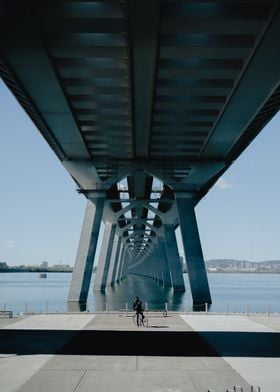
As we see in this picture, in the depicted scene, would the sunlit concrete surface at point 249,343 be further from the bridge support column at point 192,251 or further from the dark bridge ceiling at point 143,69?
the bridge support column at point 192,251

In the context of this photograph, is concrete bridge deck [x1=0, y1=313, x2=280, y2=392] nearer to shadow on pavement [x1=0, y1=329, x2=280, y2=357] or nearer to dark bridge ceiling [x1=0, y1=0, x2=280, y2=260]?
shadow on pavement [x1=0, y1=329, x2=280, y2=357]

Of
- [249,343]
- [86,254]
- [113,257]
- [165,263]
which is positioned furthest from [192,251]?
[165,263]

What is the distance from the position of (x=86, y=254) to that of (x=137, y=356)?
1409 inches

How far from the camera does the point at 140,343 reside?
18344 mm

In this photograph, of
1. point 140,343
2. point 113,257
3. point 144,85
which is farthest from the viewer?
point 113,257

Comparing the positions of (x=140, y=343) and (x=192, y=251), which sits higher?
(x=192, y=251)

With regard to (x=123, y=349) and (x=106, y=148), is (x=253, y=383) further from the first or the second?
(x=106, y=148)

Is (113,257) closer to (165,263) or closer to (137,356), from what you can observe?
(165,263)

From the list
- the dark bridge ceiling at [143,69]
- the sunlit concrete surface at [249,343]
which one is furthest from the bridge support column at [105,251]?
the sunlit concrete surface at [249,343]

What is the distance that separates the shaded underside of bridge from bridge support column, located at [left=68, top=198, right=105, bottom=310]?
0.11 m

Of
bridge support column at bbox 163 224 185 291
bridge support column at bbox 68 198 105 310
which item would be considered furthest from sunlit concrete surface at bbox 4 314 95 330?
bridge support column at bbox 163 224 185 291

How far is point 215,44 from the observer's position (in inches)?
949

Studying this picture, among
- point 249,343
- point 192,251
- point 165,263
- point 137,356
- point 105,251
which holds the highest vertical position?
point 165,263

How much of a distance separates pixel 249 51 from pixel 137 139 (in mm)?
17469
